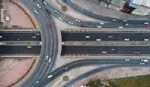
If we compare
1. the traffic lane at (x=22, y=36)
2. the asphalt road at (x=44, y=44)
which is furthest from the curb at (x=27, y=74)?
the traffic lane at (x=22, y=36)

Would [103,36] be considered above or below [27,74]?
above

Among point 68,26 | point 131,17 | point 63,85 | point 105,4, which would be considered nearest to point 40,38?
point 68,26

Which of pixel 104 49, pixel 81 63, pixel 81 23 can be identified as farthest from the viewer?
pixel 104 49

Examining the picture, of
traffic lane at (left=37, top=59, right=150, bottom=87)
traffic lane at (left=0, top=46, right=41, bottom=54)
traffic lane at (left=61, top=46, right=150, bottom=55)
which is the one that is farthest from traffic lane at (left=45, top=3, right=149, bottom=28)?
traffic lane at (left=0, top=46, right=41, bottom=54)

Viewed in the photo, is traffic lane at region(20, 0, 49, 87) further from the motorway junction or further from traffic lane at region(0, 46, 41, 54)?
traffic lane at region(0, 46, 41, 54)

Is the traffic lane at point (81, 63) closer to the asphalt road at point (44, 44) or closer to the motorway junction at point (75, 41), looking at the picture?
the motorway junction at point (75, 41)

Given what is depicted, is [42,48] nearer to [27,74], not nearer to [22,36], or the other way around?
[22,36]

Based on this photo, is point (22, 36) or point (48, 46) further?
point (22, 36)

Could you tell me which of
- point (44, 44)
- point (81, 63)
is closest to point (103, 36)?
point (81, 63)
